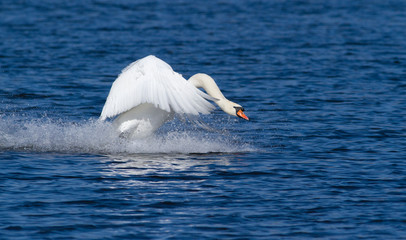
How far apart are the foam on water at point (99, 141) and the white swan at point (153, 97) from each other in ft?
1.19

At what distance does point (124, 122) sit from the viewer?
12203mm

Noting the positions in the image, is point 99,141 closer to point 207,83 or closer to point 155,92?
point 155,92

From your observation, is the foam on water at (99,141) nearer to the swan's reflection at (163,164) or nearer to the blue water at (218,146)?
the blue water at (218,146)

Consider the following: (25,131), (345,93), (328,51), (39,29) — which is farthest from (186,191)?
(39,29)

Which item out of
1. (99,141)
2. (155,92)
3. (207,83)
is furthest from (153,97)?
(99,141)

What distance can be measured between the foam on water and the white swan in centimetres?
36

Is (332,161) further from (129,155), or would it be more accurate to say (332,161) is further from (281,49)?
(281,49)

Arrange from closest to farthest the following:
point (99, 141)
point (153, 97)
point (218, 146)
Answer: point (153, 97)
point (99, 141)
point (218, 146)

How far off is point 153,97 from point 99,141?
173cm

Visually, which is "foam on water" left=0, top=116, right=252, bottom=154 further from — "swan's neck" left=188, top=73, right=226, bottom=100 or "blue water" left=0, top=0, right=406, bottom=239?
Answer: "swan's neck" left=188, top=73, right=226, bottom=100

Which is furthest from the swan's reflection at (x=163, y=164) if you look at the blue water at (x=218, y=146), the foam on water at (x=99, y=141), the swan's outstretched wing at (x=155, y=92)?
the swan's outstretched wing at (x=155, y=92)

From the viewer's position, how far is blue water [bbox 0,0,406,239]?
8859 mm

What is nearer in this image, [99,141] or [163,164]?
[163,164]

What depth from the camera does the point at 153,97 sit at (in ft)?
37.1
